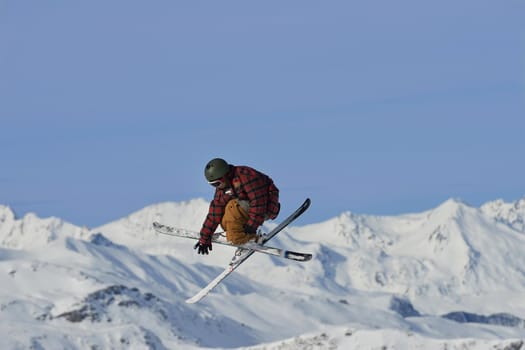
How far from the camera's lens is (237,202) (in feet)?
70.6

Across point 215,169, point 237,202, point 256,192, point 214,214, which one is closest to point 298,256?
point 256,192

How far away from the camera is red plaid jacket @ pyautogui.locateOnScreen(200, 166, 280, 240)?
2098 centimetres

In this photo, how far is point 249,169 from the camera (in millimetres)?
21062

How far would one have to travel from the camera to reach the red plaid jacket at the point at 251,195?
21.0 m

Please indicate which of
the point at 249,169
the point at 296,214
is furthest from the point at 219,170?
the point at 296,214

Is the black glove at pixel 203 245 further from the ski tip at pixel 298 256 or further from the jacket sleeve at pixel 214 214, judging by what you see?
the ski tip at pixel 298 256

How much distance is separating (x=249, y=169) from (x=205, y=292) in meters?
3.02

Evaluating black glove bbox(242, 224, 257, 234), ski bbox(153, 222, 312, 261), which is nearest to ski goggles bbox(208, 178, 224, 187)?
black glove bbox(242, 224, 257, 234)

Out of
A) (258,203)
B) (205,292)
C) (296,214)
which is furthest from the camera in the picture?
(296,214)

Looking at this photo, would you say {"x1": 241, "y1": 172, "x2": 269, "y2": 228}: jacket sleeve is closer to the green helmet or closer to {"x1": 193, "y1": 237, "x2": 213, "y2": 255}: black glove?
the green helmet

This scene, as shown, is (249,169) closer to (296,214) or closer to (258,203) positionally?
(258,203)

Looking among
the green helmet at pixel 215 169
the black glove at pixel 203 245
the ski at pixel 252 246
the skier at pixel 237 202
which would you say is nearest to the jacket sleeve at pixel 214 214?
the skier at pixel 237 202

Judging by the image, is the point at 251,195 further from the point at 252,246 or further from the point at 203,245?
the point at 203,245

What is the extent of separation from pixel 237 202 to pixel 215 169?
2.69ft
